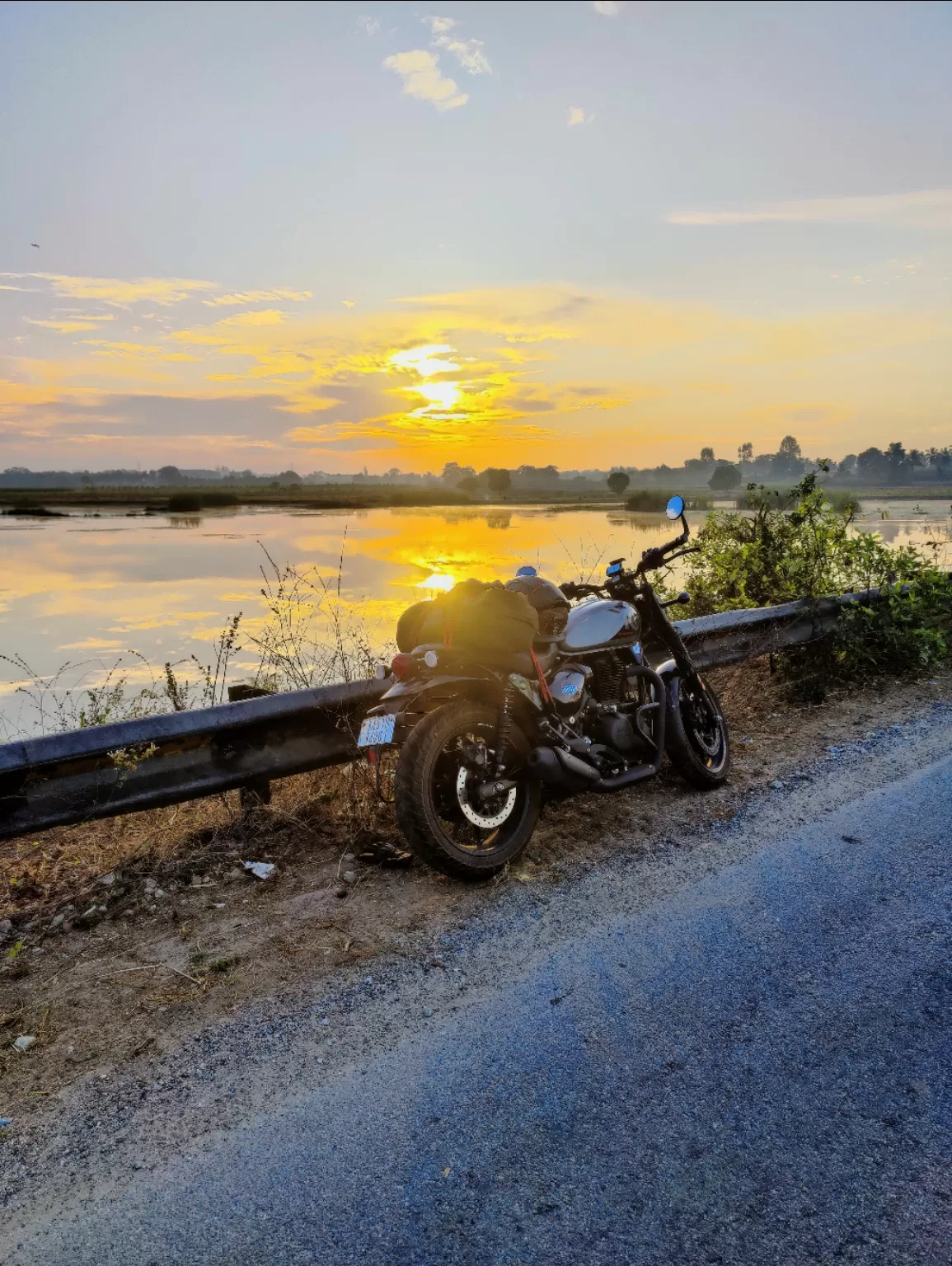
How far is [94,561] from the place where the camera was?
20.7m

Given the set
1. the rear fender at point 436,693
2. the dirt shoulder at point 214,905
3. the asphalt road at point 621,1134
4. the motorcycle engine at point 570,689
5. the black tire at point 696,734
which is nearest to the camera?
the asphalt road at point 621,1134

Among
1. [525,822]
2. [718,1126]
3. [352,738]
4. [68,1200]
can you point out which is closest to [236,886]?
[352,738]

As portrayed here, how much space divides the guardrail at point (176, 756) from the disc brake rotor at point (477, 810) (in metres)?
1.12

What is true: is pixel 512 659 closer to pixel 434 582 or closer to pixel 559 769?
pixel 559 769

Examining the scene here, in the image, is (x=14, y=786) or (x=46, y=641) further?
(x=46, y=641)

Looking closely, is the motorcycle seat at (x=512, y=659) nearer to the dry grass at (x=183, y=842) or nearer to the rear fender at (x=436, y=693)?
the rear fender at (x=436, y=693)

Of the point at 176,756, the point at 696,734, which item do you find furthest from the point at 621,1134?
the point at 696,734

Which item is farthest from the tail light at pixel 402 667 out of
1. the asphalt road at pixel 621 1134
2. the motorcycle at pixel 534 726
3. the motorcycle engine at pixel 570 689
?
the asphalt road at pixel 621 1134

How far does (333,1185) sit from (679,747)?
3497 mm

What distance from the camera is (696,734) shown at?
18.2 ft

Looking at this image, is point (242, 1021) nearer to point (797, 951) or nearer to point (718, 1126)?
point (718, 1126)

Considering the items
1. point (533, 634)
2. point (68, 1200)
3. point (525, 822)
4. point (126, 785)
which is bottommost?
point (68, 1200)

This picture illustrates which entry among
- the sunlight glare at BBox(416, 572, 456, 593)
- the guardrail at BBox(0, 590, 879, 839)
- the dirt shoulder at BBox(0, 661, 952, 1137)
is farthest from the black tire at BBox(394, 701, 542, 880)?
the sunlight glare at BBox(416, 572, 456, 593)

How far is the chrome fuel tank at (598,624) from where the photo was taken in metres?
A: 4.96
